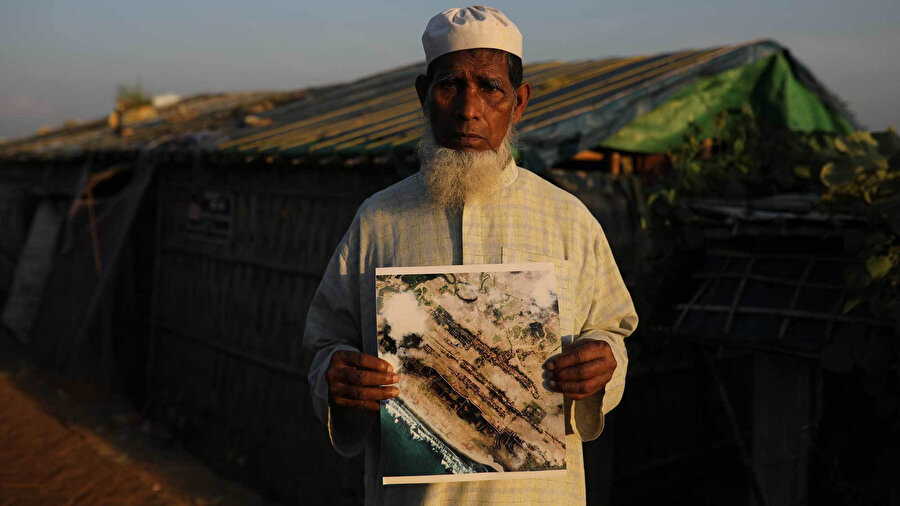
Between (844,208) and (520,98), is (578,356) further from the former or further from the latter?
(844,208)

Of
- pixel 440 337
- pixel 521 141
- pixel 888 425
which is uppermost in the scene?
pixel 521 141

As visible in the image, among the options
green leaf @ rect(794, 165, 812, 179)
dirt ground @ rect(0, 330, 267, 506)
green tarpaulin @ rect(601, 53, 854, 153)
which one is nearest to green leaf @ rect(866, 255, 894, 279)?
green leaf @ rect(794, 165, 812, 179)

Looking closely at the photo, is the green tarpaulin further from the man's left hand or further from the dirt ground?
the dirt ground

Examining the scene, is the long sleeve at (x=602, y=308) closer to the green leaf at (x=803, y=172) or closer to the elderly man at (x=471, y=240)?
the elderly man at (x=471, y=240)

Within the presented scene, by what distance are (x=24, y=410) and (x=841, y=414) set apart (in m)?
7.78

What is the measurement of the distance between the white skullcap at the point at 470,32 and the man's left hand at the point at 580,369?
0.84 meters

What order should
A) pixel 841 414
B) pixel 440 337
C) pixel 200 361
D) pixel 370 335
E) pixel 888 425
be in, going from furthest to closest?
pixel 200 361 → pixel 841 414 → pixel 888 425 → pixel 370 335 → pixel 440 337

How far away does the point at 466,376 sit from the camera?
1.98 m

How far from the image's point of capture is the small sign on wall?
748cm

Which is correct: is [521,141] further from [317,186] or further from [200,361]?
[200,361]

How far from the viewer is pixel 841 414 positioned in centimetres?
447

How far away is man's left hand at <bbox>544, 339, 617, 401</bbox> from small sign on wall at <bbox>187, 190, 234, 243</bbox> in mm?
5920

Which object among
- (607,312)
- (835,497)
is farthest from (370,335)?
(835,497)

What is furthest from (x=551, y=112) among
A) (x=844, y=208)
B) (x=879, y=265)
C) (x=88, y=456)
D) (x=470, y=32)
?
(x=88, y=456)
